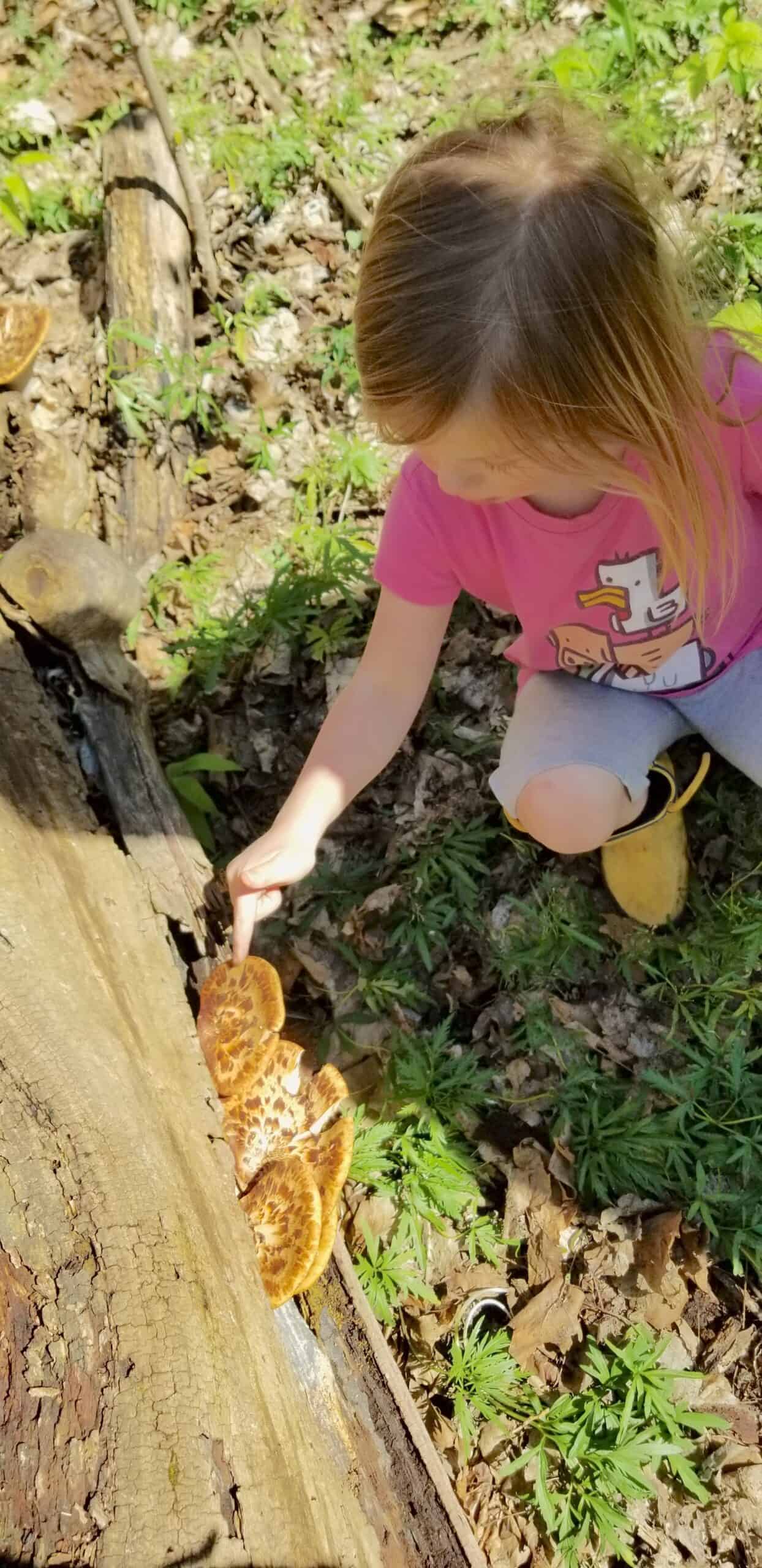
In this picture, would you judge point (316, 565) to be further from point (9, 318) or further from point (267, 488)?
point (9, 318)

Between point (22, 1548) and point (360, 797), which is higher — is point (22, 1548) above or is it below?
above

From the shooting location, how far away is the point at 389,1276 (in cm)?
304

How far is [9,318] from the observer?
4719 millimetres

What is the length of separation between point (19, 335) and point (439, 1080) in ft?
12.6

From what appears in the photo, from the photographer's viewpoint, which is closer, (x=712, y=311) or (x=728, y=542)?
(x=712, y=311)

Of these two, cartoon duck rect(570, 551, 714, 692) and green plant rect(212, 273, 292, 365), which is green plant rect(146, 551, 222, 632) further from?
cartoon duck rect(570, 551, 714, 692)

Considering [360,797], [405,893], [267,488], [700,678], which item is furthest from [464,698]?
[267,488]

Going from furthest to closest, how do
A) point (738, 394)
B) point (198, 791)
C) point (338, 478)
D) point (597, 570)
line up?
point (338, 478)
point (198, 791)
point (597, 570)
point (738, 394)

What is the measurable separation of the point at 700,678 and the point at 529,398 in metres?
1.35

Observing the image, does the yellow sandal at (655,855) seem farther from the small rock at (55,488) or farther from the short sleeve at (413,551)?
the small rock at (55,488)

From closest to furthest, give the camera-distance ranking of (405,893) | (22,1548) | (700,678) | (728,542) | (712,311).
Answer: (22,1548) → (712,311) → (728,542) → (700,678) → (405,893)

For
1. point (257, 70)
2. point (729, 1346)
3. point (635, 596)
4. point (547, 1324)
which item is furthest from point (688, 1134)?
point (257, 70)

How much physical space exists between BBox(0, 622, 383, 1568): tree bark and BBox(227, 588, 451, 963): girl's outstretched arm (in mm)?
377

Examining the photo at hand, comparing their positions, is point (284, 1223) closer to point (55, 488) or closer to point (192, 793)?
point (192, 793)
